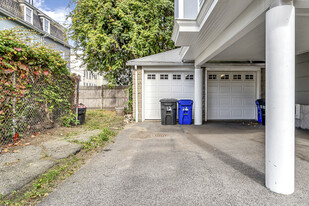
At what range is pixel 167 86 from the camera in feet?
24.5

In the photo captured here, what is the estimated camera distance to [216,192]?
2115mm

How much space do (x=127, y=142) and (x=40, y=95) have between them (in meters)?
2.53

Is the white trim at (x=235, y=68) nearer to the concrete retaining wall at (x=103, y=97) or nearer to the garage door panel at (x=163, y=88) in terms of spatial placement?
the garage door panel at (x=163, y=88)

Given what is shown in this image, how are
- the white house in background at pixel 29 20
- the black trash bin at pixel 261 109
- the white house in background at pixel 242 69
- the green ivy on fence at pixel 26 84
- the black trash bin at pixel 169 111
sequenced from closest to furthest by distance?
the white house in background at pixel 242 69
the green ivy on fence at pixel 26 84
the black trash bin at pixel 169 111
the black trash bin at pixel 261 109
the white house in background at pixel 29 20

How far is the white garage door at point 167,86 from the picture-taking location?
7.47 metres

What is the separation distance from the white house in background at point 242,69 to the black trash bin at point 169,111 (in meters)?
0.88

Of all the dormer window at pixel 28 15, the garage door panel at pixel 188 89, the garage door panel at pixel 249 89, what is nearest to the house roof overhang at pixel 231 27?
the garage door panel at pixel 188 89

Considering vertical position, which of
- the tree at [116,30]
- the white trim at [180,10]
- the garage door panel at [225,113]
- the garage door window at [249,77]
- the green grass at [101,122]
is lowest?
the green grass at [101,122]

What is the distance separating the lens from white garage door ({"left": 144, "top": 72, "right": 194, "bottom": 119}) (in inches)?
294

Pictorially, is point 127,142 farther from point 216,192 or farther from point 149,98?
point 149,98

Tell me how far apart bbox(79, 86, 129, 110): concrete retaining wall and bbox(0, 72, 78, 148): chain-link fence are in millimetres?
5385

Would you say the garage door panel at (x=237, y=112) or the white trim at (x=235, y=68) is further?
the garage door panel at (x=237, y=112)

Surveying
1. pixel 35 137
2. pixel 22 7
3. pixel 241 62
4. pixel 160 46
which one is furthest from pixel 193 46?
pixel 22 7

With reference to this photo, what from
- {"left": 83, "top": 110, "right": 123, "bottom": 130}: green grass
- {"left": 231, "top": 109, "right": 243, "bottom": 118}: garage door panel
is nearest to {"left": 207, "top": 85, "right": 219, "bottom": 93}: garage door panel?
{"left": 231, "top": 109, "right": 243, "bottom": 118}: garage door panel
